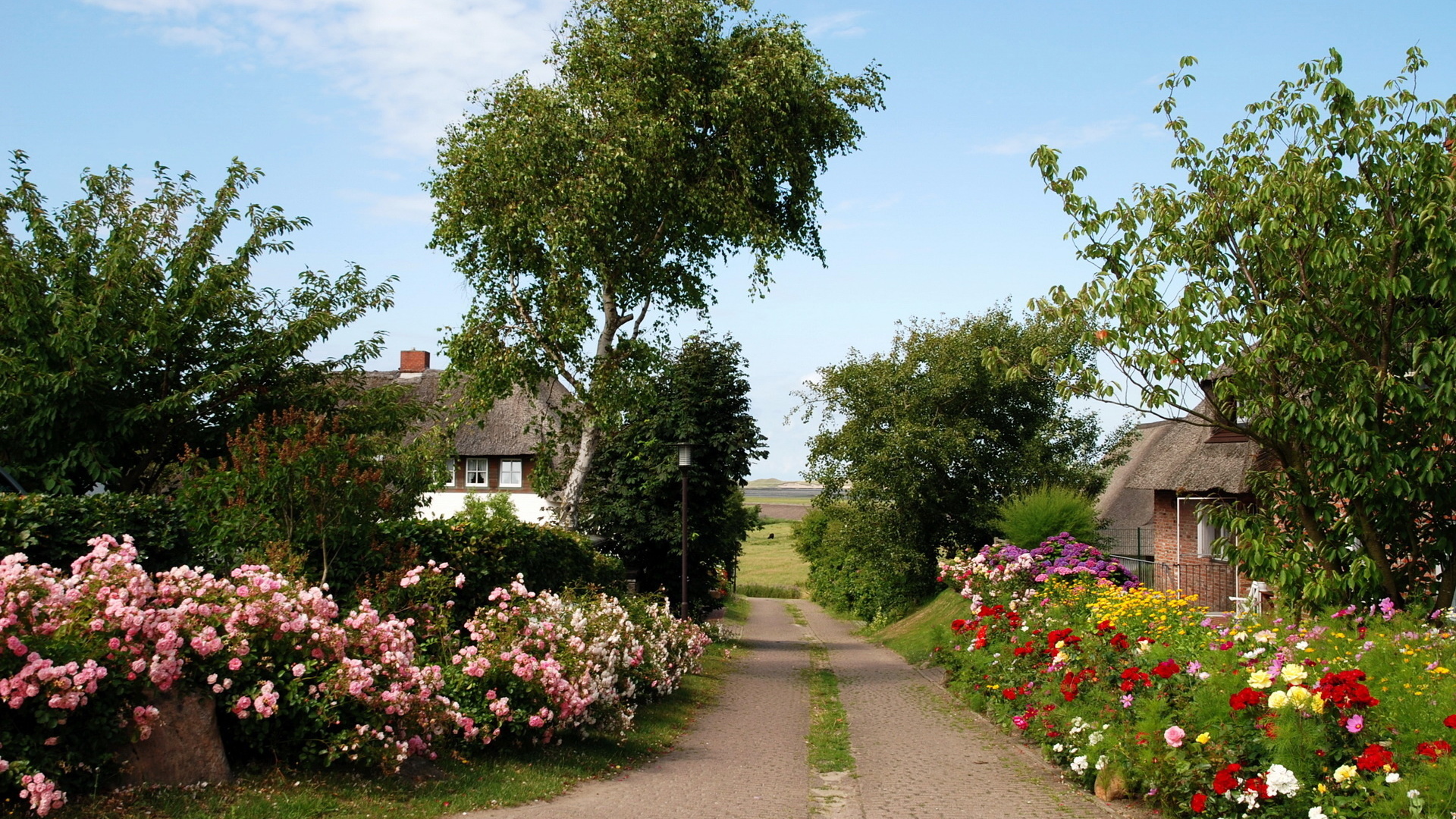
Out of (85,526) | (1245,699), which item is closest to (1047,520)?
(1245,699)

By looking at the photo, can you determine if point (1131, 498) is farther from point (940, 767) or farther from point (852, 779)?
point (852, 779)

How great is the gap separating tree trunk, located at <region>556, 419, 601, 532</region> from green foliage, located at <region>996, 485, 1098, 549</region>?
814cm

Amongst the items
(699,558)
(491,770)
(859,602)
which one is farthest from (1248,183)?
(859,602)

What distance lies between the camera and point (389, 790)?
23.9 feet

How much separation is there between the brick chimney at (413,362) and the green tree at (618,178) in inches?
1044

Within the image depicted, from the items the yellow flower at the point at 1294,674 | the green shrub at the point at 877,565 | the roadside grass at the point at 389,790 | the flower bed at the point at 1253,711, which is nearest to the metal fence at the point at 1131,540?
the green shrub at the point at 877,565

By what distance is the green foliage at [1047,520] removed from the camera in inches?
810

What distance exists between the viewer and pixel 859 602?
37.0 m

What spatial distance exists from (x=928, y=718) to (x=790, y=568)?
58871 mm

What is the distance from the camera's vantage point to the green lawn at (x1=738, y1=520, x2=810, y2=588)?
63.8 metres

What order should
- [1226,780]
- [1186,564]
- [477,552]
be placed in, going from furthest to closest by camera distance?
1. [1186,564]
2. [477,552]
3. [1226,780]

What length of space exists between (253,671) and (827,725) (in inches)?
279

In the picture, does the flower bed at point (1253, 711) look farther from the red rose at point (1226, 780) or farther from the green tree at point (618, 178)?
the green tree at point (618, 178)

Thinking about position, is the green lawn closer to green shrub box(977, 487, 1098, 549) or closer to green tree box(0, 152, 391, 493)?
green shrub box(977, 487, 1098, 549)
